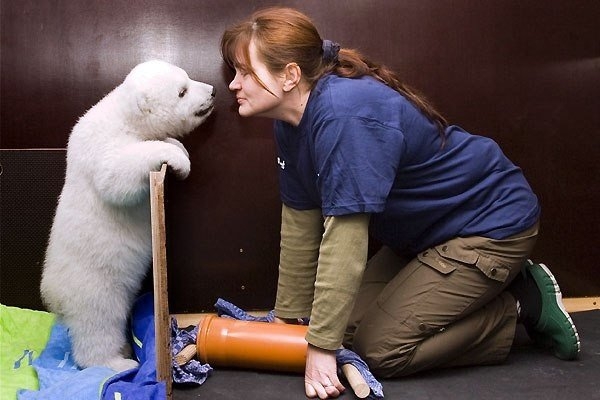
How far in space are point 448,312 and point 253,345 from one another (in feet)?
1.59

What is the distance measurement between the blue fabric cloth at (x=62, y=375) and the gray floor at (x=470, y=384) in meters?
0.19

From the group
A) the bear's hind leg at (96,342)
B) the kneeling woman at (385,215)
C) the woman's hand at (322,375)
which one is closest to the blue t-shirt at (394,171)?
the kneeling woman at (385,215)

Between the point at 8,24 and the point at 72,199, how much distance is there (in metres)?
0.65

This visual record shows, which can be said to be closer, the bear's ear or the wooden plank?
the wooden plank

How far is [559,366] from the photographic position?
162 centimetres

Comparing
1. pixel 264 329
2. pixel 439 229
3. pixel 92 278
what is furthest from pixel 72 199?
pixel 439 229

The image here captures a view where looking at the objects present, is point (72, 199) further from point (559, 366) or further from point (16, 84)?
point (559, 366)

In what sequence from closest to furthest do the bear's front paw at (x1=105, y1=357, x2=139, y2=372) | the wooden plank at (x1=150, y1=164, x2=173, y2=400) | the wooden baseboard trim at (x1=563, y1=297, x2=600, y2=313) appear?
the wooden plank at (x1=150, y1=164, x2=173, y2=400) < the bear's front paw at (x1=105, y1=357, x2=139, y2=372) < the wooden baseboard trim at (x1=563, y1=297, x2=600, y2=313)

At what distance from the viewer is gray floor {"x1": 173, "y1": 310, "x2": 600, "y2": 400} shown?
146 cm

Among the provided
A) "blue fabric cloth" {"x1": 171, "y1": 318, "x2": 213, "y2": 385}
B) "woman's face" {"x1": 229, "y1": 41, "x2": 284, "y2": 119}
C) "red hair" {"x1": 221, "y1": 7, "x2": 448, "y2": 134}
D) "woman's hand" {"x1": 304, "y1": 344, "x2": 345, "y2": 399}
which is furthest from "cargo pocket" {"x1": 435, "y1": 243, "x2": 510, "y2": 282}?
"blue fabric cloth" {"x1": 171, "y1": 318, "x2": 213, "y2": 385}

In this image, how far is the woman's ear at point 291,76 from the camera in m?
1.45

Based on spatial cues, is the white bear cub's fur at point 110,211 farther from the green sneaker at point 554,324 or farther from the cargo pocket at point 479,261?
the green sneaker at point 554,324

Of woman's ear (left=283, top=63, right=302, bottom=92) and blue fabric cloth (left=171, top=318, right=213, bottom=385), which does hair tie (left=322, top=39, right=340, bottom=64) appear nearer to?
woman's ear (left=283, top=63, right=302, bottom=92)

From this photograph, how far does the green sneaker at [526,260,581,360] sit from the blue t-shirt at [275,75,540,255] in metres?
0.21
